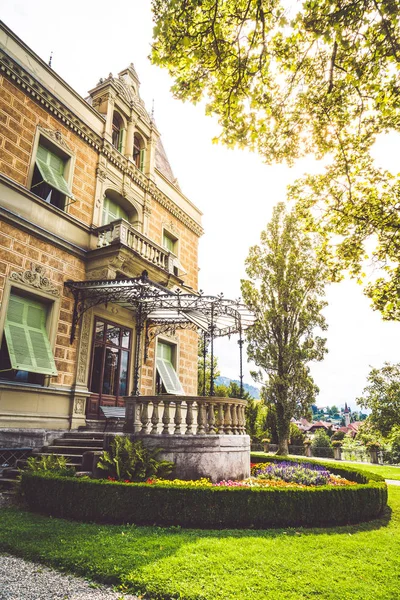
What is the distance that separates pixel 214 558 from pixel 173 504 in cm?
168

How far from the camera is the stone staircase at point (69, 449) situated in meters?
8.02

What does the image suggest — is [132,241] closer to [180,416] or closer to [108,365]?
[108,365]

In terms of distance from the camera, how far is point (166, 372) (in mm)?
16250

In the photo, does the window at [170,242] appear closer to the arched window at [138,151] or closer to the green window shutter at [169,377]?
the arched window at [138,151]

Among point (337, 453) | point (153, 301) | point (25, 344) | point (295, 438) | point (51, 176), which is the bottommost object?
point (337, 453)

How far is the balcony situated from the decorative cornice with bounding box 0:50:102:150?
351 centimetres

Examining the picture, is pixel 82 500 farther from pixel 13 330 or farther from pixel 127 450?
pixel 13 330

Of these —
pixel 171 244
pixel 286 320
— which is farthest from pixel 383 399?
pixel 171 244

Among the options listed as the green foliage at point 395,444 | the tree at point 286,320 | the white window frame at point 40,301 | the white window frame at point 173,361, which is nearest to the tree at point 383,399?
the green foliage at point 395,444

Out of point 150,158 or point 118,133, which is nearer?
point 118,133

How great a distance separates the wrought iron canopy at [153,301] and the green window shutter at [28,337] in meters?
1.17

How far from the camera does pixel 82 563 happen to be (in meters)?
4.45

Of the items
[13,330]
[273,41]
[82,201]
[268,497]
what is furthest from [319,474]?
[82,201]

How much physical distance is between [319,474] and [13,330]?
8.90 metres
